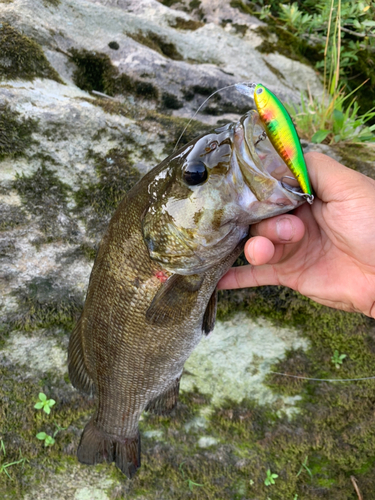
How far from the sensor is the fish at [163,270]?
137cm

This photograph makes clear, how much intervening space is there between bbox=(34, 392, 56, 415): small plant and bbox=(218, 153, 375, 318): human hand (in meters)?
1.64

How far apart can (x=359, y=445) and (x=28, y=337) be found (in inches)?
112

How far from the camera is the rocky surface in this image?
2363 millimetres

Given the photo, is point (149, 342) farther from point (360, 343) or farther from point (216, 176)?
point (360, 343)

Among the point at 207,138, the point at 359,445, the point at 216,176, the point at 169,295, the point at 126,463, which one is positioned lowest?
the point at 126,463

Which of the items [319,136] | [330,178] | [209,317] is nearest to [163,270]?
[209,317]

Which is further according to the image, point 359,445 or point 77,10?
point 77,10

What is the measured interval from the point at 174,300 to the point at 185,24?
4.04 metres

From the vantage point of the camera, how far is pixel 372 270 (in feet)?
5.59

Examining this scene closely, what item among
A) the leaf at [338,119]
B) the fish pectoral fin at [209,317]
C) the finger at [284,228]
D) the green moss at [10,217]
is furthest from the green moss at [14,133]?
the leaf at [338,119]

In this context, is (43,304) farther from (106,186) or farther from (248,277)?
(248,277)

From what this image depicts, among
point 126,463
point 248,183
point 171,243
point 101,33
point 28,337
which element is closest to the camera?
point 248,183

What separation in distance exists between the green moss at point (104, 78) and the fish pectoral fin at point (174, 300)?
88.9 inches

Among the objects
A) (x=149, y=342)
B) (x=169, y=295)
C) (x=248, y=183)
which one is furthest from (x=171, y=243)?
(x=149, y=342)
